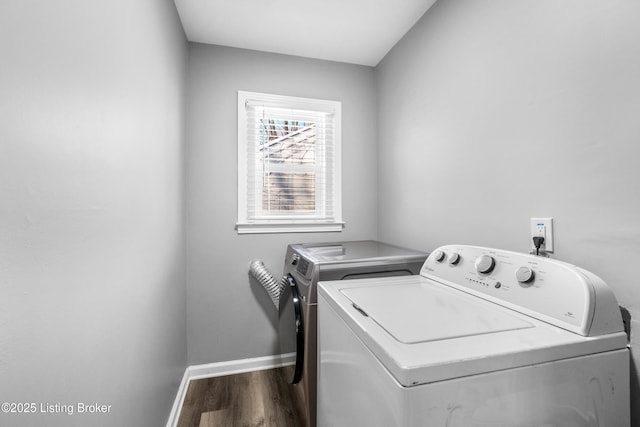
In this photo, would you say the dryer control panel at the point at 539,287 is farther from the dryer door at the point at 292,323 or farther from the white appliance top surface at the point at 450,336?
the dryer door at the point at 292,323

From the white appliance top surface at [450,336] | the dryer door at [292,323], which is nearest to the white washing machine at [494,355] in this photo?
the white appliance top surface at [450,336]

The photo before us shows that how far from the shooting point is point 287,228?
7.39 ft

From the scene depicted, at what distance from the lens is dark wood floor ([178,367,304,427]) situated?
1.65 metres

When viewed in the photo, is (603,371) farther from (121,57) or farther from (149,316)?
(121,57)

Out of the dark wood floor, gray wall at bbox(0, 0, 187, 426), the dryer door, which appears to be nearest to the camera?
gray wall at bbox(0, 0, 187, 426)

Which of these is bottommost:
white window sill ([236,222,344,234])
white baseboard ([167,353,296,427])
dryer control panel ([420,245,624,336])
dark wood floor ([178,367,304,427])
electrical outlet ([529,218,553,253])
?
dark wood floor ([178,367,304,427])

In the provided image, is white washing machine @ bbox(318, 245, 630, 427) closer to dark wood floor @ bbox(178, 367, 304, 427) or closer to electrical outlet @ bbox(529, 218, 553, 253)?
electrical outlet @ bbox(529, 218, 553, 253)

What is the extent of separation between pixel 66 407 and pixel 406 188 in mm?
1959

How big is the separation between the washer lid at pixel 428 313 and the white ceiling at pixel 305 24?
171 centimetres

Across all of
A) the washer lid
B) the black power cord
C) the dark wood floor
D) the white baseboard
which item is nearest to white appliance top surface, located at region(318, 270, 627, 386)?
the washer lid

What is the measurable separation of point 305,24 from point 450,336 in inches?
80.0

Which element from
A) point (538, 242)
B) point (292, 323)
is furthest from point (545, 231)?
point (292, 323)

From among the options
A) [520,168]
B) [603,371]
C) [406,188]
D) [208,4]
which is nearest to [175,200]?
[208,4]

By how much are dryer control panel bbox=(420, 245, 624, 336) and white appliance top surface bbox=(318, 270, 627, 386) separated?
1.1 inches
